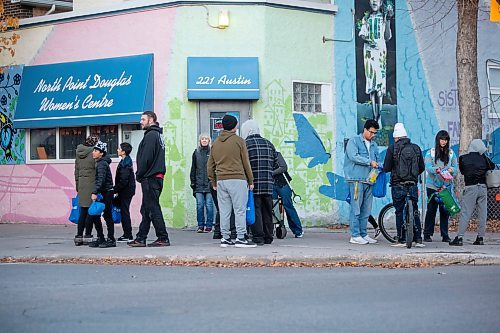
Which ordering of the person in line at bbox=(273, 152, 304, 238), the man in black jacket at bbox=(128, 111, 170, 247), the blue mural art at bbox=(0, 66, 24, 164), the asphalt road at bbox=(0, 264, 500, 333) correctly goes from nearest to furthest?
1. the asphalt road at bbox=(0, 264, 500, 333)
2. the man in black jacket at bbox=(128, 111, 170, 247)
3. the person in line at bbox=(273, 152, 304, 238)
4. the blue mural art at bbox=(0, 66, 24, 164)

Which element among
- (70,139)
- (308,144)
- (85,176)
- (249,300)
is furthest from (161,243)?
(70,139)

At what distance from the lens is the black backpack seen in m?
14.8

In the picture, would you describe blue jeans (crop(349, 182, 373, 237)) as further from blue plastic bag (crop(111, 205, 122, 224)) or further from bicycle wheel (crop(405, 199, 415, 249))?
blue plastic bag (crop(111, 205, 122, 224))

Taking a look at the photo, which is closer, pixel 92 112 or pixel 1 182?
pixel 92 112

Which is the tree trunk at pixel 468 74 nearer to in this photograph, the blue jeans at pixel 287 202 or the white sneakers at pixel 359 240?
the blue jeans at pixel 287 202

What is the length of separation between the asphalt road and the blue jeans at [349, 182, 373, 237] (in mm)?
3071

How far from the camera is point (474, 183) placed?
1522 centimetres

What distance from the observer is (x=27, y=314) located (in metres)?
8.52

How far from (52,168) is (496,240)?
10214 millimetres

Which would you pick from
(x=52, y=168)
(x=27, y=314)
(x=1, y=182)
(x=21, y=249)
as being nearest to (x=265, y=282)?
(x=27, y=314)

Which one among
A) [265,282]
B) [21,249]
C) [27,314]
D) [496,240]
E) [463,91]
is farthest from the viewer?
[463,91]

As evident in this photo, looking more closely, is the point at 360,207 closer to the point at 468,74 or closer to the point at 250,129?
the point at 250,129

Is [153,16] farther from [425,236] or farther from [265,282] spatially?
[265,282]

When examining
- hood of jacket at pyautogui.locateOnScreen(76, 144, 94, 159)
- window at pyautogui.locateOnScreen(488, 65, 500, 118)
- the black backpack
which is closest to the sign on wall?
hood of jacket at pyautogui.locateOnScreen(76, 144, 94, 159)
